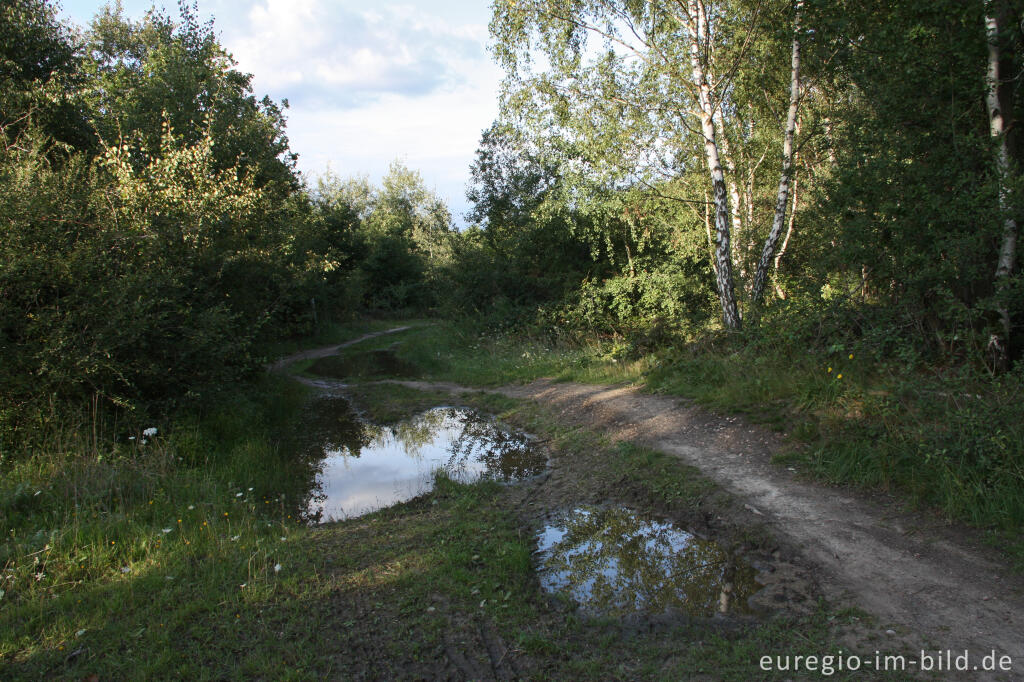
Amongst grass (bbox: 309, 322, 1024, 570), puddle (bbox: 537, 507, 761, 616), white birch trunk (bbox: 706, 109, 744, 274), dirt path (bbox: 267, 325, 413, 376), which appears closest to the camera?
puddle (bbox: 537, 507, 761, 616)

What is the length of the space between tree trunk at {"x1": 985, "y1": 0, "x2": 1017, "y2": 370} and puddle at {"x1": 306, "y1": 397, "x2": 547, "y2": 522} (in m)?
5.86

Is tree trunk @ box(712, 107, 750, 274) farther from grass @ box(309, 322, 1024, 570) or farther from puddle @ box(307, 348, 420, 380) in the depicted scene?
puddle @ box(307, 348, 420, 380)

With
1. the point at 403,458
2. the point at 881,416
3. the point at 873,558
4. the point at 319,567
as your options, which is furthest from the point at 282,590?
the point at 881,416

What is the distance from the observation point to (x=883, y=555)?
4.55m

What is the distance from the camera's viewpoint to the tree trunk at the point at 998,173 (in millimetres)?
6406

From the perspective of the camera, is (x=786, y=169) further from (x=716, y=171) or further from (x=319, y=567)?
(x=319, y=567)

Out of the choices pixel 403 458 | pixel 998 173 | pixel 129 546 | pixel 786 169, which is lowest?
pixel 403 458

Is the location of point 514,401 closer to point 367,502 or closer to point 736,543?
point 367,502

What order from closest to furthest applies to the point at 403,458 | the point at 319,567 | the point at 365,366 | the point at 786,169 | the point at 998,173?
the point at 319,567 → the point at 998,173 → the point at 403,458 → the point at 786,169 → the point at 365,366

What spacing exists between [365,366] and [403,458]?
11.8 m

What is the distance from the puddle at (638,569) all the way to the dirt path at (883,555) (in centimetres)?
68

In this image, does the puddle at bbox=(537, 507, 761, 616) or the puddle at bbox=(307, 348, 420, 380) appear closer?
the puddle at bbox=(537, 507, 761, 616)

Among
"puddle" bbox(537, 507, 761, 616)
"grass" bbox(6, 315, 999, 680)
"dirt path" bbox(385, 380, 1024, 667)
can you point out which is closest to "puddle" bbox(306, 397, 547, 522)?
"grass" bbox(6, 315, 999, 680)

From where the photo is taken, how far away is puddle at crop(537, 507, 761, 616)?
4.30 m
